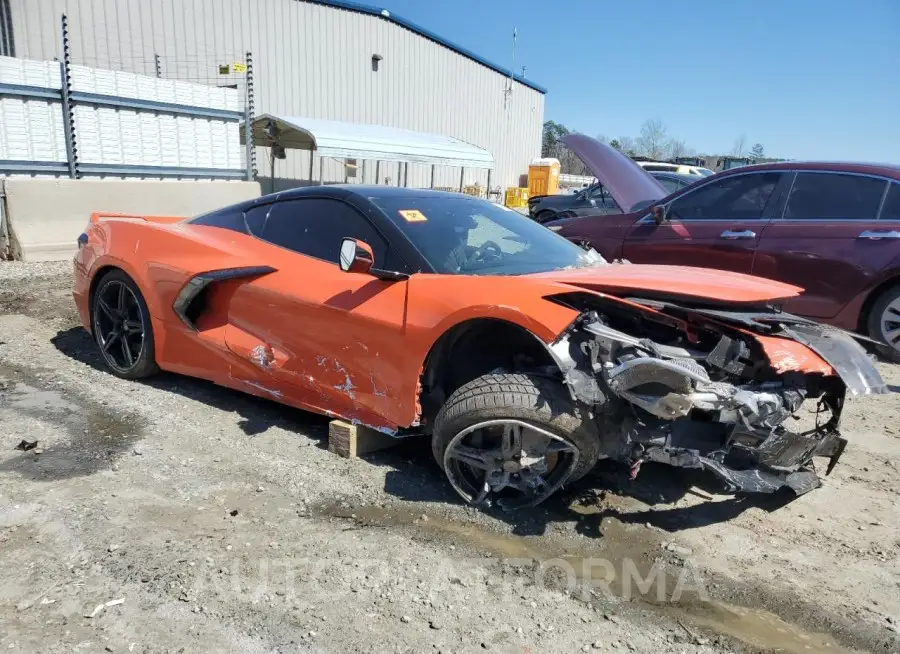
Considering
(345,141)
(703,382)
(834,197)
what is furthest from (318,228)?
(345,141)

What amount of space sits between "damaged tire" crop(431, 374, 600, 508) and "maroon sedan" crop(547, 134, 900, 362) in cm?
360

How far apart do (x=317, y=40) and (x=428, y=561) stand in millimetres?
19389

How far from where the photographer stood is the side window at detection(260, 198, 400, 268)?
367cm

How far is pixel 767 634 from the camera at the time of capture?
7.93 ft

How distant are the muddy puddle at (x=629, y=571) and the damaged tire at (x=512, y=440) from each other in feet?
0.71

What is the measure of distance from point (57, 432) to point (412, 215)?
7.50 feet

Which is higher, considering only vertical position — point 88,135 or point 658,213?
point 88,135

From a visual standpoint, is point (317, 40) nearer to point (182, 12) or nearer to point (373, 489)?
point (182, 12)

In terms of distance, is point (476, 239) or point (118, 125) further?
point (118, 125)

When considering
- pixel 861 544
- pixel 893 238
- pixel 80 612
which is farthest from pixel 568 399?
pixel 893 238

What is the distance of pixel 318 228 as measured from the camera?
3.87 metres

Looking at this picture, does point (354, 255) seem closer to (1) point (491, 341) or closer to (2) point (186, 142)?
(1) point (491, 341)

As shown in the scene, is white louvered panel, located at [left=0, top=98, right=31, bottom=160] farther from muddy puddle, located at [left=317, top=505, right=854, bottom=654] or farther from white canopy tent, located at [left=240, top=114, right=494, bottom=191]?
muddy puddle, located at [left=317, top=505, right=854, bottom=654]

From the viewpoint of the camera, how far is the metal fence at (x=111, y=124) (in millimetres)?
9000
